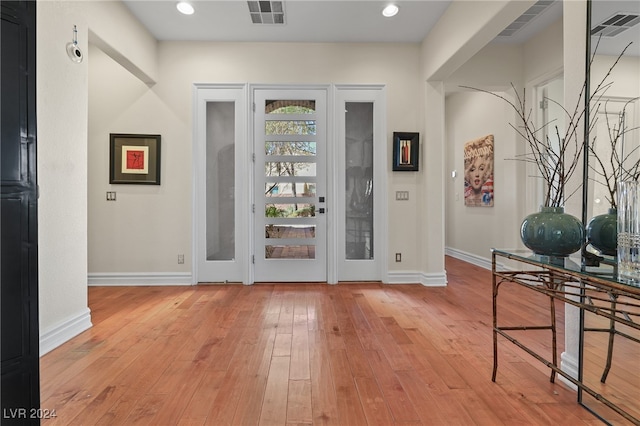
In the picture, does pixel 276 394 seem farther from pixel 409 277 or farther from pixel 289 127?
pixel 289 127

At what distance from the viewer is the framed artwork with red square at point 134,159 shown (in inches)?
159

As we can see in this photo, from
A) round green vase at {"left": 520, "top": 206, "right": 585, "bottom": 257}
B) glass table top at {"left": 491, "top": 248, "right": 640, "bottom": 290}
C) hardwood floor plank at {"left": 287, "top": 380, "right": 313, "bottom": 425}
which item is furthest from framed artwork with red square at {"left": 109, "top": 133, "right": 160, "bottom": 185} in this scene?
round green vase at {"left": 520, "top": 206, "right": 585, "bottom": 257}

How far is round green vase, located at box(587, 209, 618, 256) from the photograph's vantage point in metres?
1.49

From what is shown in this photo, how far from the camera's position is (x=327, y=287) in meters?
4.01

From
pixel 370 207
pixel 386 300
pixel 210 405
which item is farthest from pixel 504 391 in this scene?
pixel 370 207

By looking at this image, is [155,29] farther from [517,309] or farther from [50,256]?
[517,309]

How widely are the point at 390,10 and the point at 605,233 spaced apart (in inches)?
116

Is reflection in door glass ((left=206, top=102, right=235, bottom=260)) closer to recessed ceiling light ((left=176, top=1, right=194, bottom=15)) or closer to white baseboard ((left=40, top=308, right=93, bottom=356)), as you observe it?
recessed ceiling light ((left=176, top=1, right=194, bottom=15))

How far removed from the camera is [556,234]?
1562 mm

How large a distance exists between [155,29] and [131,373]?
142 inches

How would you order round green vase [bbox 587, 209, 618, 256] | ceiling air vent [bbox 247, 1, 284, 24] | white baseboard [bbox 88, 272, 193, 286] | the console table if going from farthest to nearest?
1. white baseboard [bbox 88, 272, 193, 286]
2. ceiling air vent [bbox 247, 1, 284, 24]
3. round green vase [bbox 587, 209, 618, 256]
4. the console table

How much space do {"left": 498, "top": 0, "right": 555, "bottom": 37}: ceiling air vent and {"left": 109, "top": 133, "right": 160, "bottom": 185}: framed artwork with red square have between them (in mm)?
4244

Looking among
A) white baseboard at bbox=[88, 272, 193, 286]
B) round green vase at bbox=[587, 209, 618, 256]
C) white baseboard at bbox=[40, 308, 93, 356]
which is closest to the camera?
round green vase at bbox=[587, 209, 618, 256]

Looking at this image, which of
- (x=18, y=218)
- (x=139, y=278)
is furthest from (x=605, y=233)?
(x=139, y=278)
